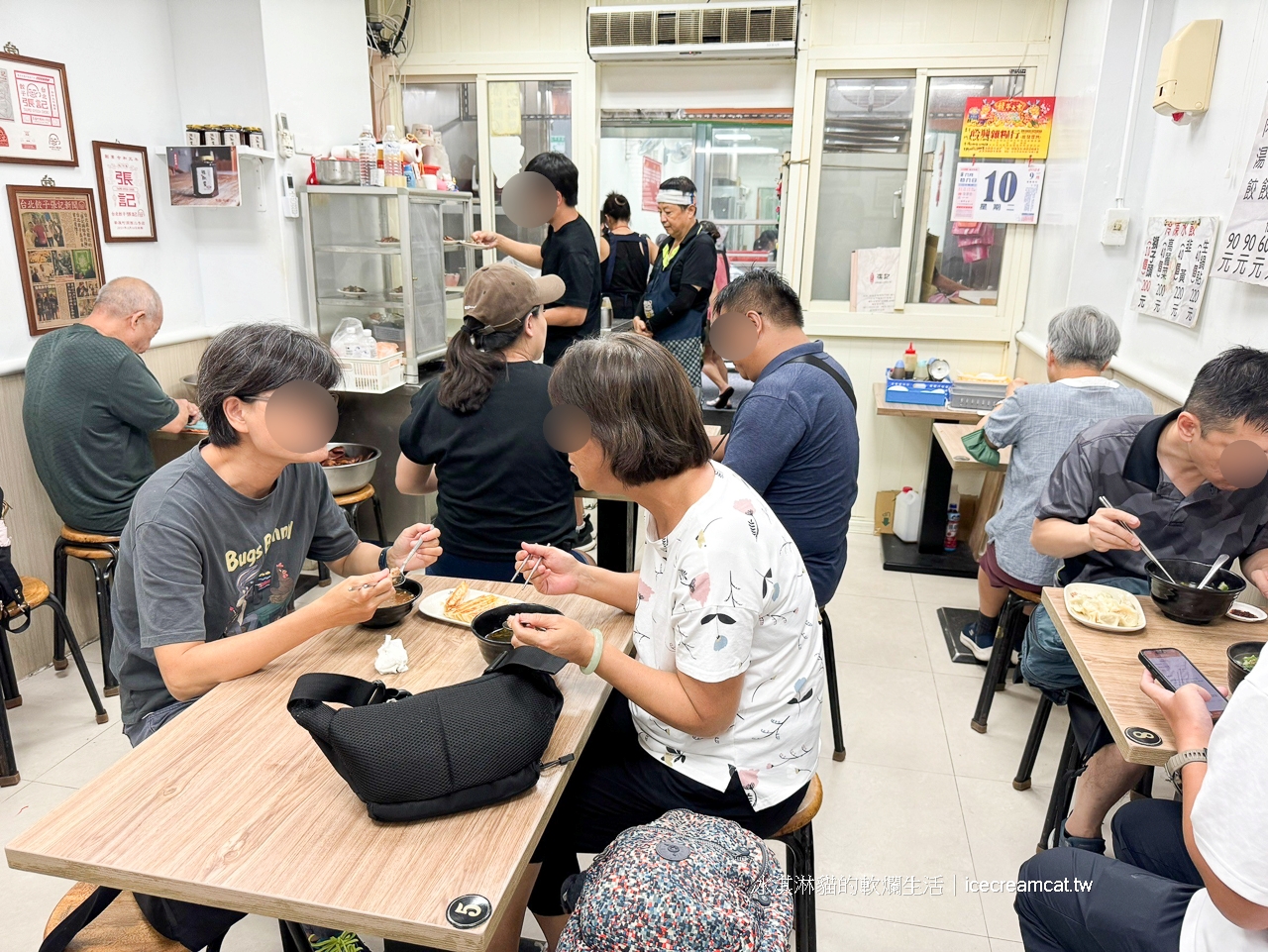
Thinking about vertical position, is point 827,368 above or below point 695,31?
below

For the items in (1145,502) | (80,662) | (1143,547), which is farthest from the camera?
(80,662)

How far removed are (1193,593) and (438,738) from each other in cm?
154

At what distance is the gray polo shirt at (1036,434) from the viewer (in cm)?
264

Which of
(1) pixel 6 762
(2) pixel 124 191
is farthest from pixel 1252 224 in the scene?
(2) pixel 124 191

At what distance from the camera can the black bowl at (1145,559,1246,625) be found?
173cm

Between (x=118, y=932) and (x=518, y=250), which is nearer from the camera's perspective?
(x=118, y=932)

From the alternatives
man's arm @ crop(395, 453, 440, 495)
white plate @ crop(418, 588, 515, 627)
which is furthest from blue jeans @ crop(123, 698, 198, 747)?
man's arm @ crop(395, 453, 440, 495)

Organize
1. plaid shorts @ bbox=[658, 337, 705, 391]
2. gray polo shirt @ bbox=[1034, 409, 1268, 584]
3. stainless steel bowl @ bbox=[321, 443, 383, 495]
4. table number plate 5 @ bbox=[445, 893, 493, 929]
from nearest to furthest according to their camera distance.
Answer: table number plate 5 @ bbox=[445, 893, 493, 929] → gray polo shirt @ bbox=[1034, 409, 1268, 584] → stainless steel bowl @ bbox=[321, 443, 383, 495] → plaid shorts @ bbox=[658, 337, 705, 391]

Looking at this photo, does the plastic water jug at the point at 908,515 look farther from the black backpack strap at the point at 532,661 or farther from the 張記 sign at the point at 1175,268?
the black backpack strap at the point at 532,661

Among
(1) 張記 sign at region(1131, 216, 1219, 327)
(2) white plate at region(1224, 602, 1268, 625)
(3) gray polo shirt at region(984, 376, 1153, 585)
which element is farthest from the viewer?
(3) gray polo shirt at region(984, 376, 1153, 585)

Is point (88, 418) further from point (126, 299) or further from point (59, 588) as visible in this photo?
point (59, 588)

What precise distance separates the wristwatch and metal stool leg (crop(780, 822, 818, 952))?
0.61m

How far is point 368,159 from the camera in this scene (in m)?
3.80

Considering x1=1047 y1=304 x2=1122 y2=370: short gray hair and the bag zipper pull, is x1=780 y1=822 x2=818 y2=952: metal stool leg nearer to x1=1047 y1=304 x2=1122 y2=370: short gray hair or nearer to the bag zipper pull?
the bag zipper pull
